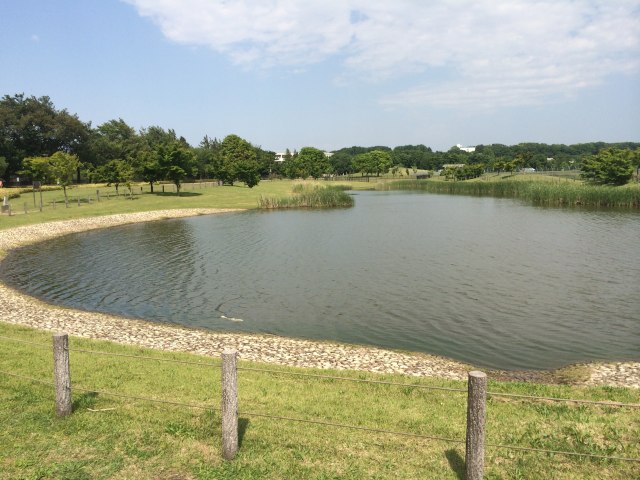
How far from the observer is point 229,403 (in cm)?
767

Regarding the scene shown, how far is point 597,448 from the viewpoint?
821 centimetres

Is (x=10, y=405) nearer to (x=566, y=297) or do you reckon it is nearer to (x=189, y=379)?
(x=189, y=379)

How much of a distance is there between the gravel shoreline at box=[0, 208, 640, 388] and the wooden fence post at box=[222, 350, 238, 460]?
6110 millimetres

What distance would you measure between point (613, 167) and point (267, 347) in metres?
87.0

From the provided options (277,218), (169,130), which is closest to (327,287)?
(277,218)

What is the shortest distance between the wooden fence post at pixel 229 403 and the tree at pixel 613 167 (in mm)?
92531

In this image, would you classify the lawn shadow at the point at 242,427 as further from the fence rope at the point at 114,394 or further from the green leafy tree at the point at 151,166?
the green leafy tree at the point at 151,166

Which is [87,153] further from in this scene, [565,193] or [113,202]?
[565,193]

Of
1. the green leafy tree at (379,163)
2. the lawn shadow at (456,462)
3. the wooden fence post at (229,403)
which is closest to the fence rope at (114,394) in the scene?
the wooden fence post at (229,403)

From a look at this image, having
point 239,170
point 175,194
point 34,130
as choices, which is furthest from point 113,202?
point 34,130

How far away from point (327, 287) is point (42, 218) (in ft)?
131

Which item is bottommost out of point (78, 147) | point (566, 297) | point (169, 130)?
point (566, 297)

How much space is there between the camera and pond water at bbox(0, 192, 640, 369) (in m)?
18.0

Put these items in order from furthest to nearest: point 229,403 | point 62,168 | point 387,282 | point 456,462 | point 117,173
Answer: point 117,173, point 62,168, point 387,282, point 456,462, point 229,403
